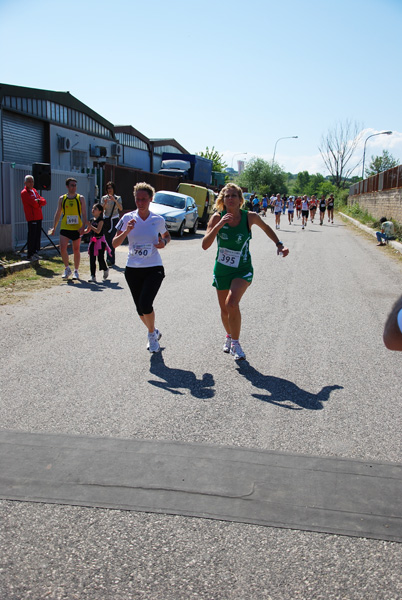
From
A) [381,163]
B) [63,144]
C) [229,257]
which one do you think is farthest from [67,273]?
[381,163]

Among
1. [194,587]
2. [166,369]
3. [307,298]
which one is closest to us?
[194,587]

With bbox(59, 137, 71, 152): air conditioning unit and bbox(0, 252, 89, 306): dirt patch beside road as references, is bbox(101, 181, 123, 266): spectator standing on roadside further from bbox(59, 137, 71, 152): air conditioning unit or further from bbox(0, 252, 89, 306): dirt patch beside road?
bbox(59, 137, 71, 152): air conditioning unit

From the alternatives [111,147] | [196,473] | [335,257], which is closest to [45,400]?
[196,473]

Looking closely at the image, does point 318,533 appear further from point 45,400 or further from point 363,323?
point 363,323

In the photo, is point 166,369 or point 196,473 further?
point 166,369

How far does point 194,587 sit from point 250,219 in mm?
4215

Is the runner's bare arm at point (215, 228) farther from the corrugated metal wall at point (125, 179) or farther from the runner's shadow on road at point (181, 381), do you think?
the corrugated metal wall at point (125, 179)

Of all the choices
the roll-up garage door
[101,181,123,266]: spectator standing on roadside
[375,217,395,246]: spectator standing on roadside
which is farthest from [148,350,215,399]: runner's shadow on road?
the roll-up garage door

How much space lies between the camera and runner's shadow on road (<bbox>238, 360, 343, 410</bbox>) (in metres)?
4.93

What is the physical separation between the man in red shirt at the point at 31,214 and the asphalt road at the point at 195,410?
282 cm

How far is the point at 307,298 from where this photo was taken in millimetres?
10102

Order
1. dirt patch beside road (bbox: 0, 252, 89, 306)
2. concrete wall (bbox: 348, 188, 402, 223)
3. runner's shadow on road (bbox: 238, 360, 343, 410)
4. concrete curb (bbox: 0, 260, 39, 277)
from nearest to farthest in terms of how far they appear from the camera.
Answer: runner's shadow on road (bbox: 238, 360, 343, 410) < dirt patch beside road (bbox: 0, 252, 89, 306) < concrete curb (bbox: 0, 260, 39, 277) < concrete wall (bbox: 348, 188, 402, 223)

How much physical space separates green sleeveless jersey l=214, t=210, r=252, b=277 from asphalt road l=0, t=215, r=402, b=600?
1024mm

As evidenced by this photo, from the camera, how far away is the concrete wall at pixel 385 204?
24.8m
